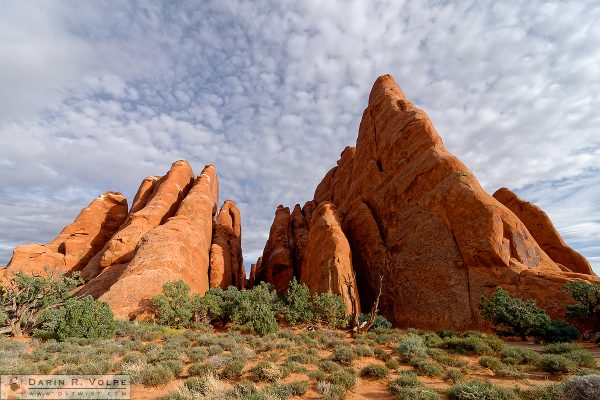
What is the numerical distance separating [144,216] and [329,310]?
27631 millimetres

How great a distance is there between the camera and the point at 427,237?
27.6 m

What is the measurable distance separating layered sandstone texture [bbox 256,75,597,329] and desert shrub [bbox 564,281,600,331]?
57.0 inches

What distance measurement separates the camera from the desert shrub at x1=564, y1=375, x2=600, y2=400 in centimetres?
698

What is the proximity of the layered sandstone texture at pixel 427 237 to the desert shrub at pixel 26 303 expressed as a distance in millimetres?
21964

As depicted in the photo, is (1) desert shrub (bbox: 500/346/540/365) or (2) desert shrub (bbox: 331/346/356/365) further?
(2) desert shrub (bbox: 331/346/356/365)

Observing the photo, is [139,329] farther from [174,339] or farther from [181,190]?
[181,190]

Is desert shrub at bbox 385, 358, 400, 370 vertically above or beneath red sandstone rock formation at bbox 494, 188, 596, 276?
beneath

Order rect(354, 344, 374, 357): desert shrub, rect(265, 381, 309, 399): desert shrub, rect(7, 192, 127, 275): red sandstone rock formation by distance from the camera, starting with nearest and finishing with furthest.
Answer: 1. rect(265, 381, 309, 399): desert shrub
2. rect(354, 344, 374, 357): desert shrub
3. rect(7, 192, 127, 275): red sandstone rock formation

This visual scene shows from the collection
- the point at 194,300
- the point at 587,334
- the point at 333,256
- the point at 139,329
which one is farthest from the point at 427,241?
the point at 139,329

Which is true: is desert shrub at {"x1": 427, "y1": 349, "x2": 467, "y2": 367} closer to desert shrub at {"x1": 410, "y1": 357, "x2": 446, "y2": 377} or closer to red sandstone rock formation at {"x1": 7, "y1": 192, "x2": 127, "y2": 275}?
desert shrub at {"x1": 410, "y1": 357, "x2": 446, "y2": 377}

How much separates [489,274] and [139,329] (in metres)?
26.0

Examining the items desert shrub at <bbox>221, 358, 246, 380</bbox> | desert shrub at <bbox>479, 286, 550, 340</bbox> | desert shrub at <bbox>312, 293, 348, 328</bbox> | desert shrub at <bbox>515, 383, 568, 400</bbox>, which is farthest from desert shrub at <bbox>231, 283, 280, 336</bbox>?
desert shrub at <bbox>515, 383, 568, 400</bbox>

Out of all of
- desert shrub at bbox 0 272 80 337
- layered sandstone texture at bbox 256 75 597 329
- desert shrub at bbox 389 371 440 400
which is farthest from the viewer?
layered sandstone texture at bbox 256 75 597 329

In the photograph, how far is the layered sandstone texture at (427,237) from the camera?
23.4m
